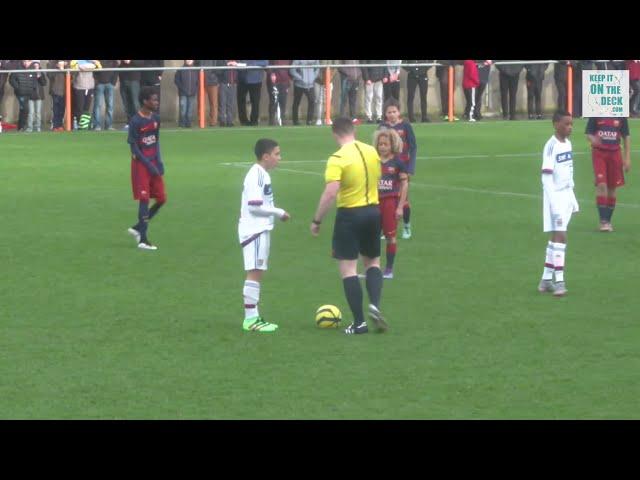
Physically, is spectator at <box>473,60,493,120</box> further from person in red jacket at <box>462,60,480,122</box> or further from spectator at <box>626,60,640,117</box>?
spectator at <box>626,60,640,117</box>

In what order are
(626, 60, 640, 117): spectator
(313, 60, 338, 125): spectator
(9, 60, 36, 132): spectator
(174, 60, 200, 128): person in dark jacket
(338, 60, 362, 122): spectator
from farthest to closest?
(626, 60, 640, 117): spectator, (313, 60, 338, 125): spectator, (338, 60, 362, 122): spectator, (174, 60, 200, 128): person in dark jacket, (9, 60, 36, 132): spectator

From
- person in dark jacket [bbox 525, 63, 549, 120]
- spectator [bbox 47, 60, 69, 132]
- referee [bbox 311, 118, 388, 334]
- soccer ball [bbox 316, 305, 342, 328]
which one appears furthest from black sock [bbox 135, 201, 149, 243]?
person in dark jacket [bbox 525, 63, 549, 120]

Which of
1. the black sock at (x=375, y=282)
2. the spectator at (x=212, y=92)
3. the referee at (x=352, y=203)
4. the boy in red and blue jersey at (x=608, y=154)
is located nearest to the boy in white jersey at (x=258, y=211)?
the referee at (x=352, y=203)

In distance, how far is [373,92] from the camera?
40781mm

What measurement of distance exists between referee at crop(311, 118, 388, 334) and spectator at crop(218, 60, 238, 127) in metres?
27.8

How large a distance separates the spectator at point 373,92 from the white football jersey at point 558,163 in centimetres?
2770

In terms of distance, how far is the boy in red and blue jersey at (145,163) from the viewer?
16422 mm

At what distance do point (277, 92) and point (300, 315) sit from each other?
28370 millimetres

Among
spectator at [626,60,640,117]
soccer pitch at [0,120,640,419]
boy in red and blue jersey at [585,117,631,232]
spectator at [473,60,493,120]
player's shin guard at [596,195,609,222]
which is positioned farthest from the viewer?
spectator at [626,60,640,117]

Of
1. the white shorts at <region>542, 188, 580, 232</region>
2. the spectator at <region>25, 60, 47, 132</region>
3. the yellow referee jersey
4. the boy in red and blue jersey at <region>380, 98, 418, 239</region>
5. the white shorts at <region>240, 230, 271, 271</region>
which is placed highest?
the spectator at <region>25, 60, 47, 132</region>

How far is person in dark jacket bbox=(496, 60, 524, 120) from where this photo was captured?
42.2m

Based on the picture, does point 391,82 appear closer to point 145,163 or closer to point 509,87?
point 509,87
